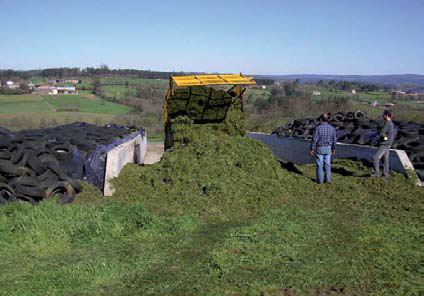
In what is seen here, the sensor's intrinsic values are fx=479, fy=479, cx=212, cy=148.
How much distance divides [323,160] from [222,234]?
15.1 feet

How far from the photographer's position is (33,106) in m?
47.8

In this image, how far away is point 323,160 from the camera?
11445 millimetres

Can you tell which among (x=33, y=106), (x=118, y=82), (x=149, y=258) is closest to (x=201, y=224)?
(x=149, y=258)

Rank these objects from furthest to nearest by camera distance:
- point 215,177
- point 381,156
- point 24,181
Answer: point 381,156 → point 215,177 → point 24,181

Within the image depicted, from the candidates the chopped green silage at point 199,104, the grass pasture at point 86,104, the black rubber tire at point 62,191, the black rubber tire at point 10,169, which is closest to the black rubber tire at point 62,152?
the black rubber tire at point 10,169

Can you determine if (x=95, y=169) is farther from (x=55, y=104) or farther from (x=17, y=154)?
(x=55, y=104)

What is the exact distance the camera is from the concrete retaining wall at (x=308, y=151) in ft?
38.2

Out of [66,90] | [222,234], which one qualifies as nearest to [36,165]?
[222,234]

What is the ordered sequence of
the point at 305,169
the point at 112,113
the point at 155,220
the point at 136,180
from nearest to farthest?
the point at 155,220 → the point at 136,180 → the point at 305,169 → the point at 112,113

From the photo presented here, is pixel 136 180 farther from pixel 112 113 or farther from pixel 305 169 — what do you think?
pixel 112 113

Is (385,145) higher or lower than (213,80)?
lower

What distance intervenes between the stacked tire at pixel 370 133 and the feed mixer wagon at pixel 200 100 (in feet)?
11.6

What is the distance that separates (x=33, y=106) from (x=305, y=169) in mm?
40324

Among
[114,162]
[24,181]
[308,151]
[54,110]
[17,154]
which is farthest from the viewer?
[54,110]
